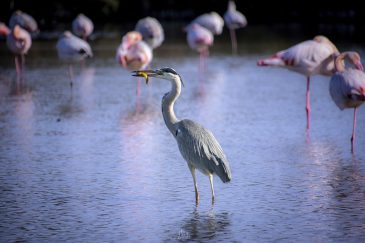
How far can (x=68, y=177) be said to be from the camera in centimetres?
941

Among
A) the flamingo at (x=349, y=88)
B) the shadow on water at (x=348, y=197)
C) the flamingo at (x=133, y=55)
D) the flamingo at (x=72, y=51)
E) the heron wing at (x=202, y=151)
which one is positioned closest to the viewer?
the shadow on water at (x=348, y=197)

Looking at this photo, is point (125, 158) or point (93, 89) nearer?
point (125, 158)

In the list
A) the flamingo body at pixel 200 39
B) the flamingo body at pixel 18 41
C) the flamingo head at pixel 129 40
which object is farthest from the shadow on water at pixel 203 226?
the flamingo body at pixel 200 39

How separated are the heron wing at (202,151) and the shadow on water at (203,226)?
35cm

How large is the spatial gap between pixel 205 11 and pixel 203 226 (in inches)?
1608

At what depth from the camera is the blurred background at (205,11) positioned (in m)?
32.2

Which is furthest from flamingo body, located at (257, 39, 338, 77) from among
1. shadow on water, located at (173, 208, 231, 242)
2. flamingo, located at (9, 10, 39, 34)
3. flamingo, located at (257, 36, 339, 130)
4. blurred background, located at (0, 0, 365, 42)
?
blurred background, located at (0, 0, 365, 42)

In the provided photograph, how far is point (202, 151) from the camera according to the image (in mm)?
7941

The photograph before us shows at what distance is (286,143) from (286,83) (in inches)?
251

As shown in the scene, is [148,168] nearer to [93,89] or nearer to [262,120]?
[262,120]

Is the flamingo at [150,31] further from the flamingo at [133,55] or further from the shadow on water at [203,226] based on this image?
the shadow on water at [203,226]

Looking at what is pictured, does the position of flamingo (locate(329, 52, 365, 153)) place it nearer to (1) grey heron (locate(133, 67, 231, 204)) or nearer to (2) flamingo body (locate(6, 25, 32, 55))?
(1) grey heron (locate(133, 67, 231, 204))

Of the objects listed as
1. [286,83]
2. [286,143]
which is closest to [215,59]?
[286,83]

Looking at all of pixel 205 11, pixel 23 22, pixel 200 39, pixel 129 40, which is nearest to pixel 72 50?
pixel 129 40
